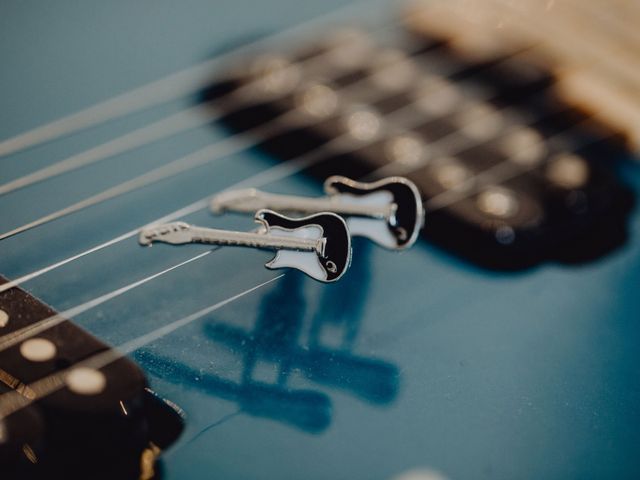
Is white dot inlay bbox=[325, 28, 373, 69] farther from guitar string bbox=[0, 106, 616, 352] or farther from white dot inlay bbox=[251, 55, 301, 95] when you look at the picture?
guitar string bbox=[0, 106, 616, 352]

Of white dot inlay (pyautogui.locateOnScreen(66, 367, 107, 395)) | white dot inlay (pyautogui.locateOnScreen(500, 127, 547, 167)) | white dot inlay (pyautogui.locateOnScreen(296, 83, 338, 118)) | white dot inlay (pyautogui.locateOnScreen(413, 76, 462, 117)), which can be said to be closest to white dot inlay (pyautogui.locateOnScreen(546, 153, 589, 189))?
white dot inlay (pyautogui.locateOnScreen(500, 127, 547, 167))

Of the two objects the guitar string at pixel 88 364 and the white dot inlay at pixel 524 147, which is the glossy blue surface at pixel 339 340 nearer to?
the guitar string at pixel 88 364

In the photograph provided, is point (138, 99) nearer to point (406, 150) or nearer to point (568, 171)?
point (406, 150)

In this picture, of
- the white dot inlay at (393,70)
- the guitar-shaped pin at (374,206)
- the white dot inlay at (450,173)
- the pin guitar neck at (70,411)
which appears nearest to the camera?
the pin guitar neck at (70,411)

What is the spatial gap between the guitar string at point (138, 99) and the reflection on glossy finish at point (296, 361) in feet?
0.96

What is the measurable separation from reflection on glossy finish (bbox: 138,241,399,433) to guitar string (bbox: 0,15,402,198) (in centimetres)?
24

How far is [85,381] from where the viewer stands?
0.49 meters

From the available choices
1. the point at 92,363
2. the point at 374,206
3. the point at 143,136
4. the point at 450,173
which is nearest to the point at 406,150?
the point at 450,173

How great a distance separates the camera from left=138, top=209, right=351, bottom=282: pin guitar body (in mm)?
563

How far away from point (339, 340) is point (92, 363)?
20cm

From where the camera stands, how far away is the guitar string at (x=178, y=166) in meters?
0.68

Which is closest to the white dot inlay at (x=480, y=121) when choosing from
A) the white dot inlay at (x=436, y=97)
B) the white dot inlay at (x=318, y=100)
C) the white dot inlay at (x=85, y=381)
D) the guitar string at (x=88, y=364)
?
the white dot inlay at (x=436, y=97)

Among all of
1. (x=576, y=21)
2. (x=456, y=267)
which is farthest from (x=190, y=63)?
(x=576, y=21)

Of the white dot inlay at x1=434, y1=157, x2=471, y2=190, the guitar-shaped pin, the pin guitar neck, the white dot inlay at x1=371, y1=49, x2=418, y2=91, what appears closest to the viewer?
the pin guitar neck
